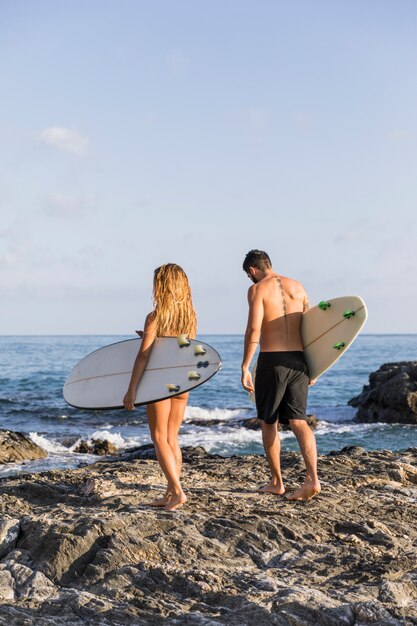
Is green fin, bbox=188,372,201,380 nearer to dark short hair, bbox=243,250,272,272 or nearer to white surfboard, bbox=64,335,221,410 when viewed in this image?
white surfboard, bbox=64,335,221,410

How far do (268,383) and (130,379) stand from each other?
1.15 metres

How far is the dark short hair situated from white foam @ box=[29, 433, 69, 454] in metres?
9.00

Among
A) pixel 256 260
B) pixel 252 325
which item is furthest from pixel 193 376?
pixel 256 260

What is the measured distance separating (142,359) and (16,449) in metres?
7.50

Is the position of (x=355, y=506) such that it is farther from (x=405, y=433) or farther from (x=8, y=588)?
(x=405, y=433)

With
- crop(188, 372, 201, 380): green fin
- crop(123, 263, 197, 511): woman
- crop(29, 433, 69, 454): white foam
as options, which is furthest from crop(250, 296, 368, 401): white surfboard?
crop(29, 433, 69, 454): white foam

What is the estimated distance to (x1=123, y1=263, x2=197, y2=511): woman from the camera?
5797 millimetres

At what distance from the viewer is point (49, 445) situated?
15273 mm

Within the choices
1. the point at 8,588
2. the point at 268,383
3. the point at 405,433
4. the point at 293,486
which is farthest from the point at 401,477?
the point at 405,433

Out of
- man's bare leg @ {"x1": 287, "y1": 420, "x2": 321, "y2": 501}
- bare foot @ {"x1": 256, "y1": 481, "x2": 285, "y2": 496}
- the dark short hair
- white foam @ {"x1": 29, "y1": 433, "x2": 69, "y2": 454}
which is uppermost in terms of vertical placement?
the dark short hair

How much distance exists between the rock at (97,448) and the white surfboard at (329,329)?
7.74 m

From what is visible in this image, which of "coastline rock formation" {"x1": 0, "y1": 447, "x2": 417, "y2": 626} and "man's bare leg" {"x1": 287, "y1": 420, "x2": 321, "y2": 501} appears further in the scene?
"man's bare leg" {"x1": 287, "y1": 420, "x2": 321, "y2": 501}

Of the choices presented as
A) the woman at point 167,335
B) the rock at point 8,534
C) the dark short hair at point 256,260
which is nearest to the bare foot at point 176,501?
the woman at point 167,335

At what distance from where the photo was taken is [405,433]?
17.0 meters
